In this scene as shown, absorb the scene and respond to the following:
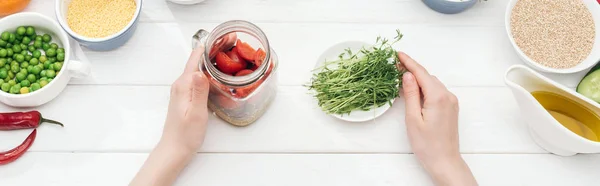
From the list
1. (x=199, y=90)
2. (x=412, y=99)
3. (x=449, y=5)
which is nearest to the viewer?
(x=199, y=90)

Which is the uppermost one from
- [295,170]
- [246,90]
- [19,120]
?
[246,90]

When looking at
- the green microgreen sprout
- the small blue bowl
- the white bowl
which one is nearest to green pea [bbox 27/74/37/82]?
the green microgreen sprout

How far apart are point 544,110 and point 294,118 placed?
0.52 metres

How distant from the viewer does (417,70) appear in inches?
51.5

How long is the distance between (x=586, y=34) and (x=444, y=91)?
0.39 metres

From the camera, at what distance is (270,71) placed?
1247 millimetres

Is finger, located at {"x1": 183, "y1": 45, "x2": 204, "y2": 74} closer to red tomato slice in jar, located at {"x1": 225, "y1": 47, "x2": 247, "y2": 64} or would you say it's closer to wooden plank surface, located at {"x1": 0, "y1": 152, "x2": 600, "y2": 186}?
red tomato slice in jar, located at {"x1": 225, "y1": 47, "x2": 247, "y2": 64}

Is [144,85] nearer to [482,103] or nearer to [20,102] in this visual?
[20,102]

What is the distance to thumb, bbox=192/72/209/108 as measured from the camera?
3.81 feet

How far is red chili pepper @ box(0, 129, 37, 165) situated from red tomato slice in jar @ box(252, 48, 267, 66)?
51 cm

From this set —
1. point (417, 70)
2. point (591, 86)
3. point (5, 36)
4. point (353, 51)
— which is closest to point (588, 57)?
point (591, 86)

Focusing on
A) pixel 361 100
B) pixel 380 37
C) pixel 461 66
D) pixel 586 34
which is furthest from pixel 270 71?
pixel 586 34

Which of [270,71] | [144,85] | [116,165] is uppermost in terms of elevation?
[270,71]

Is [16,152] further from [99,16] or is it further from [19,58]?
[99,16]
